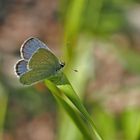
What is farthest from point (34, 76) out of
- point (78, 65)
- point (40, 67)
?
point (78, 65)

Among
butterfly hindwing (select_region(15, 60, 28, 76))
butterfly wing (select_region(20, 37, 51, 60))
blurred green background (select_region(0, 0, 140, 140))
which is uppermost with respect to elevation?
butterfly wing (select_region(20, 37, 51, 60))

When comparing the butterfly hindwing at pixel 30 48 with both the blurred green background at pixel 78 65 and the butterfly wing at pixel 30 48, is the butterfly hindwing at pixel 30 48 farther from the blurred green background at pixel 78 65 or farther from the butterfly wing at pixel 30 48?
the blurred green background at pixel 78 65

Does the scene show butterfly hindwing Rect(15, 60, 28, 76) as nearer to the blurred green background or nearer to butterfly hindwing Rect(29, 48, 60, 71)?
butterfly hindwing Rect(29, 48, 60, 71)

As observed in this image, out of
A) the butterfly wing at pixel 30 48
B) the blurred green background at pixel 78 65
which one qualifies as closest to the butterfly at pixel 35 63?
the butterfly wing at pixel 30 48

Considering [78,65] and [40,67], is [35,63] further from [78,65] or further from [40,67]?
[78,65]

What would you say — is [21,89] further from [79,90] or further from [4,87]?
[79,90]

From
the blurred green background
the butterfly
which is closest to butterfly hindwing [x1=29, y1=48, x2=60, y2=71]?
the butterfly
